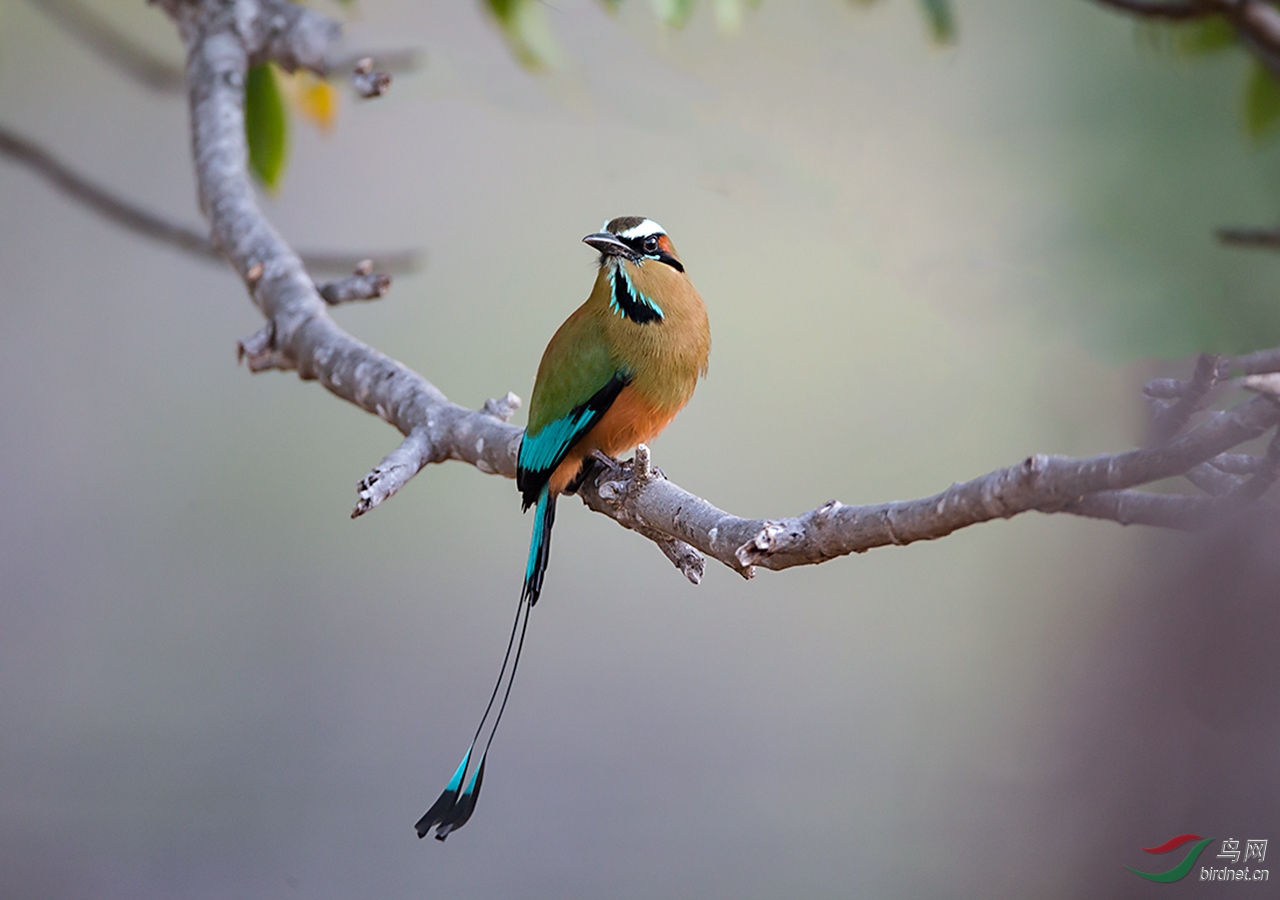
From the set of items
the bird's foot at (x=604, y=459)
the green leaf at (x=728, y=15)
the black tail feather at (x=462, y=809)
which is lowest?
the black tail feather at (x=462, y=809)

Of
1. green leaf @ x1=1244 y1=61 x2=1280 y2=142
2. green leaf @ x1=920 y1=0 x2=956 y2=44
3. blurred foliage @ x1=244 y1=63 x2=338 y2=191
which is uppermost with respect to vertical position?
blurred foliage @ x1=244 y1=63 x2=338 y2=191

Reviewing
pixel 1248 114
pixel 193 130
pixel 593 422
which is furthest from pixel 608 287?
pixel 193 130

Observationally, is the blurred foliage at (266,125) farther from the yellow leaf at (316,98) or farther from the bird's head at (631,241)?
the bird's head at (631,241)

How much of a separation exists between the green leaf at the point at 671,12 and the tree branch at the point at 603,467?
0.43 metres

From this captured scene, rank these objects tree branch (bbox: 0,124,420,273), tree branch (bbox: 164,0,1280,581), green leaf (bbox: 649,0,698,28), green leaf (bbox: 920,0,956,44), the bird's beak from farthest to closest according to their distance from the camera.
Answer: tree branch (bbox: 0,124,420,273) < the bird's beak < green leaf (bbox: 649,0,698,28) < green leaf (bbox: 920,0,956,44) < tree branch (bbox: 164,0,1280,581)

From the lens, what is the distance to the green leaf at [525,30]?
1.47m

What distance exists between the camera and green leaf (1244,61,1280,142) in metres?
0.73

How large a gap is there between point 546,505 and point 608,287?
29 centimetres

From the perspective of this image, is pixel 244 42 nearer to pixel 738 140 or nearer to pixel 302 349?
pixel 302 349

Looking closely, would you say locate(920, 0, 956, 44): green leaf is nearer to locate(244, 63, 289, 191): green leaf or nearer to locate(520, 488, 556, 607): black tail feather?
locate(520, 488, 556, 607): black tail feather

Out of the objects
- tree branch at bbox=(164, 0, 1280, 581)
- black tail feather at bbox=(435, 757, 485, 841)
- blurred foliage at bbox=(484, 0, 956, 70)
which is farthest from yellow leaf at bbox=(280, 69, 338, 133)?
black tail feather at bbox=(435, 757, 485, 841)

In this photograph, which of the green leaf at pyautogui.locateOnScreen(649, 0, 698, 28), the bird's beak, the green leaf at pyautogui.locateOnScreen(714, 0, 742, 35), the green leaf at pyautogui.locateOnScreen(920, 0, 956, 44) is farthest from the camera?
the bird's beak

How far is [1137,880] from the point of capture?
89.7 inches

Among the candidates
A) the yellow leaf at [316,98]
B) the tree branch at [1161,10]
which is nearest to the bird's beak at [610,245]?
the tree branch at [1161,10]
